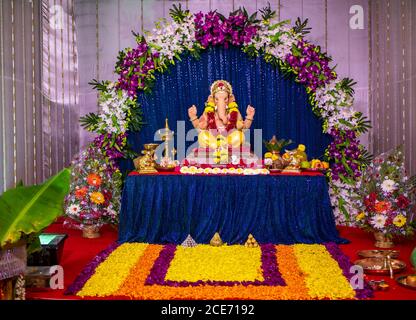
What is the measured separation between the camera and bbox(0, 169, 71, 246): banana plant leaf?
11.8 feet

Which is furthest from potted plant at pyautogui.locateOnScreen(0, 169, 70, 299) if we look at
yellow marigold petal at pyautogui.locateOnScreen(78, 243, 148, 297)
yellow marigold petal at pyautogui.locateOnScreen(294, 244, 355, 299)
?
yellow marigold petal at pyautogui.locateOnScreen(294, 244, 355, 299)

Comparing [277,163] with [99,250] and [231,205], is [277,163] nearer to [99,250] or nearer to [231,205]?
[231,205]

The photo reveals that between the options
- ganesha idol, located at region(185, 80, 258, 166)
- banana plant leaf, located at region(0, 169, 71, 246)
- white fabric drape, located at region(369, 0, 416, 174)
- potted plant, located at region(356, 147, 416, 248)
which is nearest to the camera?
banana plant leaf, located at region(0, 169, 71, 246)

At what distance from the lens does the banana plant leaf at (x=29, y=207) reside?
3.60 m

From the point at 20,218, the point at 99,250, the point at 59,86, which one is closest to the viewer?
the point at 20,218

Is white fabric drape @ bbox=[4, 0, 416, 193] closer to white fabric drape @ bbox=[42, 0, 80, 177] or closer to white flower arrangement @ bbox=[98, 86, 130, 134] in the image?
white fabric drape @ bbox=[42, 0, 80, 177]

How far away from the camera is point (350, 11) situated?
7.62m

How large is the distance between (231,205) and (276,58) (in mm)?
2116

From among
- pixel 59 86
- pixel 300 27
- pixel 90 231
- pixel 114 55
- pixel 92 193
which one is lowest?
pixel 90 231

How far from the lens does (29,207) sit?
3.66m

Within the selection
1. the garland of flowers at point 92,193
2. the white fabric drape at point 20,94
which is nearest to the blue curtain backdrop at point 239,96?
the garland of flowers at point 92,193

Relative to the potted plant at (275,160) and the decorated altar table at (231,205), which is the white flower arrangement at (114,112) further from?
the potted plant at (275,160)

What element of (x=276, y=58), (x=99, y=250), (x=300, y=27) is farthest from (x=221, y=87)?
(x=99, y=250)
